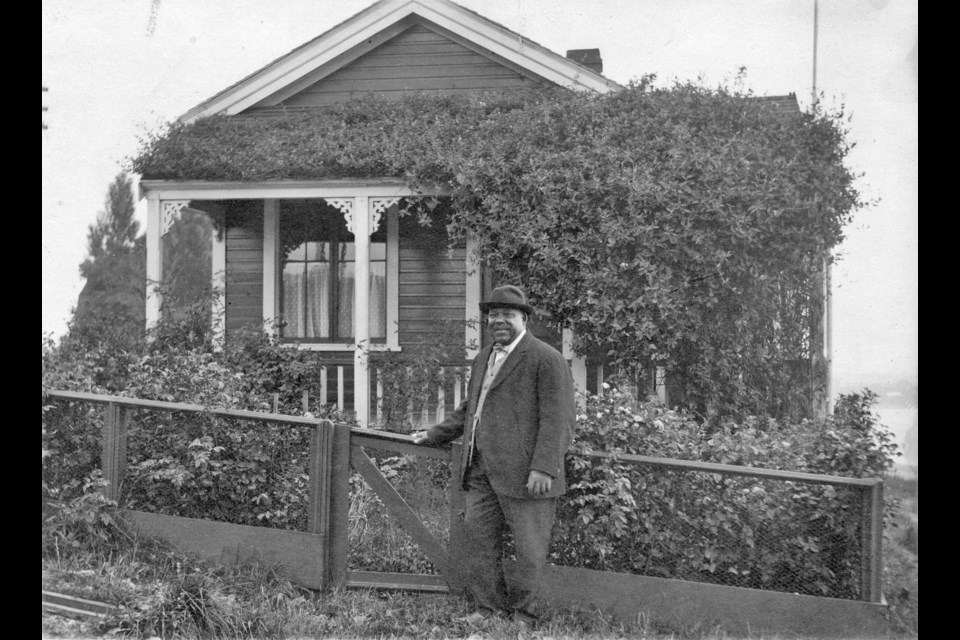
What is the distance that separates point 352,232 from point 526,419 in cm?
660

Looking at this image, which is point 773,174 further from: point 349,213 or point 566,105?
point 349,213

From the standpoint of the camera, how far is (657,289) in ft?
27.9

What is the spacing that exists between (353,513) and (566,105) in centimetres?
575

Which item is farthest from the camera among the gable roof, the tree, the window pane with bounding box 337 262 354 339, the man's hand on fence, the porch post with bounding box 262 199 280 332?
the tree

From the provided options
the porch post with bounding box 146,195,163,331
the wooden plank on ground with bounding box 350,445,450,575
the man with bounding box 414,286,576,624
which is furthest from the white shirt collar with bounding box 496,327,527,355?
the porch post with bounding box 146,195,163,331

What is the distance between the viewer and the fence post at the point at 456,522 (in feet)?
17.4

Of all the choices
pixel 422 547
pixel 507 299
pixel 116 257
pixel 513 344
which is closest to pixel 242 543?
pixel 422 547

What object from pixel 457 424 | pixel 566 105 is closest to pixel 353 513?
pixel 457 424

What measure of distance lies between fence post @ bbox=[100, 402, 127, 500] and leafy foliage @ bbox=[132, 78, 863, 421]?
182 inches

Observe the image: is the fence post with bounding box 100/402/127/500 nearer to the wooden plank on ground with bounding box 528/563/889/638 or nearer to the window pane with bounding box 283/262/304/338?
the wooden plank on ground with bounding box 528/563/889/638

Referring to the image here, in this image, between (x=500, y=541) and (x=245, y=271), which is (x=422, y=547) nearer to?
(x=500, y=541)

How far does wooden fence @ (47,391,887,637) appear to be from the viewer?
4.88 m

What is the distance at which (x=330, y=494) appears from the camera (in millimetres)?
5398
